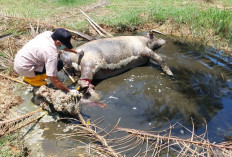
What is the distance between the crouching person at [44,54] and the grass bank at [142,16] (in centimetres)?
317

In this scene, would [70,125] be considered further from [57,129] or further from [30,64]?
[30,64]

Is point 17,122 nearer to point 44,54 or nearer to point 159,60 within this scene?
point 44,54

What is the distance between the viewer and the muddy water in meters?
3.83

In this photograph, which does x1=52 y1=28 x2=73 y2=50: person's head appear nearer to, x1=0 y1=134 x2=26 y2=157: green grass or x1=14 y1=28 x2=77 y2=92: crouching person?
x1=14 y1=28 x2=77 y2=92: crouching person

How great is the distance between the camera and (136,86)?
5.13 metres

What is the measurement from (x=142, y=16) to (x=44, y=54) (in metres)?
6.38

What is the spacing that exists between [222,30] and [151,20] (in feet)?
9.53

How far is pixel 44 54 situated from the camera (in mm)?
3564

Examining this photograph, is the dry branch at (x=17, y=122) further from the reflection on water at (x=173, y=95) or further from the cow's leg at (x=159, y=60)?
the cow's leg at (x=159, y=60)

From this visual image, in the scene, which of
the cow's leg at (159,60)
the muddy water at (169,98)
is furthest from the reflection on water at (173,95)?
the cow's leg at (159,60)

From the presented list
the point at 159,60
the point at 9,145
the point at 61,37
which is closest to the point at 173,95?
the point at 159,60

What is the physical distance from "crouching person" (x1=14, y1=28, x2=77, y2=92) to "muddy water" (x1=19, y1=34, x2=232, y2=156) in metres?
1.00

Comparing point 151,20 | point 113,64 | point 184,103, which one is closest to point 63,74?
point 113,64

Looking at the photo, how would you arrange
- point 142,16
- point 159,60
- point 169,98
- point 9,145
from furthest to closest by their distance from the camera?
point 142,16 < point 159,60 < point 169,98 < point 9,145
